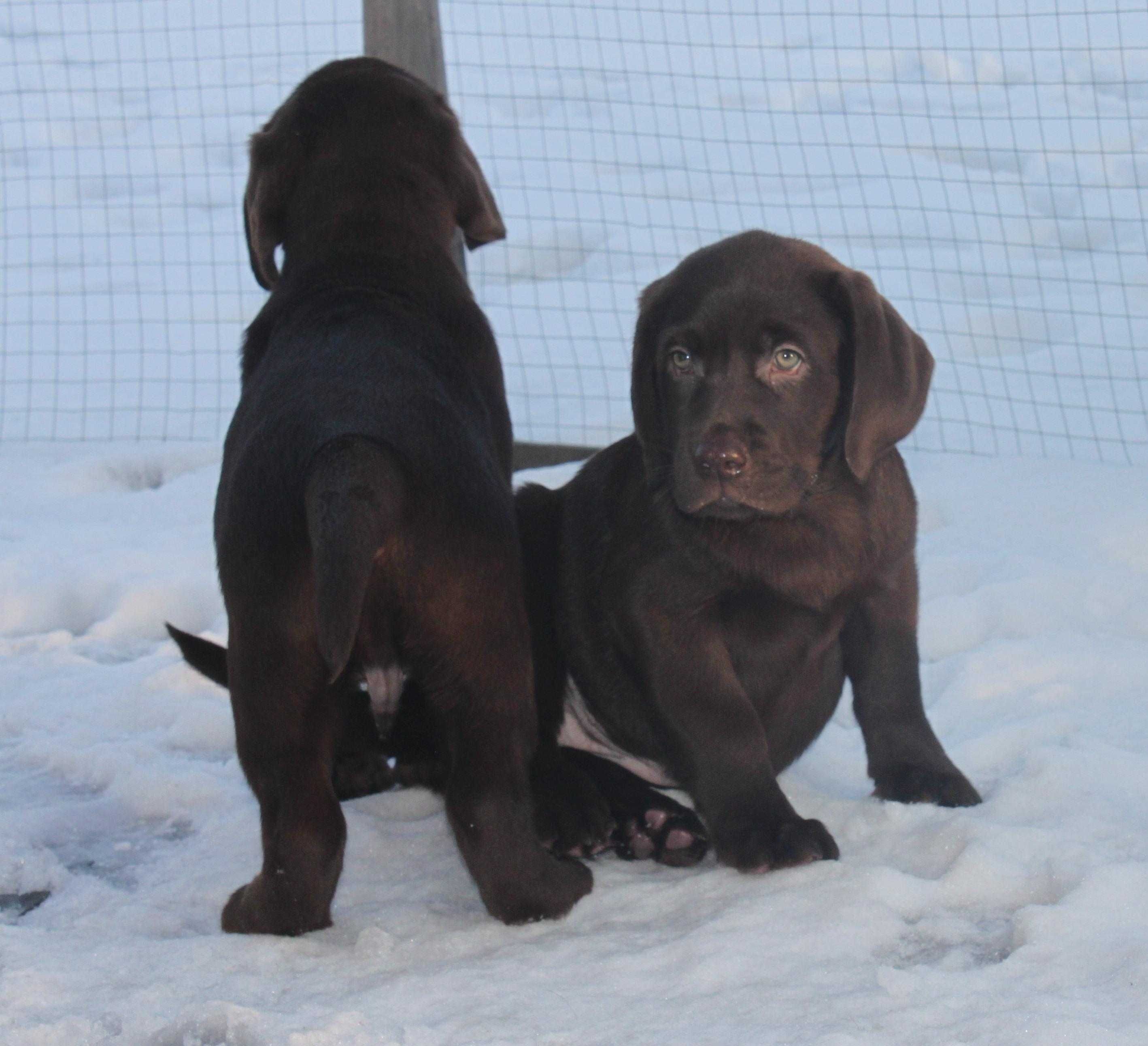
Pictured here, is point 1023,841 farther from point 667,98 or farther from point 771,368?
point 667,98

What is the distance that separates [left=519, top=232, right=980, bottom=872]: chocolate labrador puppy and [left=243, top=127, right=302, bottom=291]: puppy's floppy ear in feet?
2.88

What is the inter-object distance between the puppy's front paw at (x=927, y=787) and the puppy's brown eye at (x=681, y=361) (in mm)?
956

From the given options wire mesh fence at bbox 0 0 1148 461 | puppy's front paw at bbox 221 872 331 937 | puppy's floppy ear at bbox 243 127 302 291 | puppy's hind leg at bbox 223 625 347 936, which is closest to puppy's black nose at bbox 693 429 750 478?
puppy's hind leg at bbox 223 625 347 936

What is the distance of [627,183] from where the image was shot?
31.4ft

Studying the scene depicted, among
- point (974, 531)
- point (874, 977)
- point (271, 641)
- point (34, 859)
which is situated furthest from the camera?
point (974, 531)

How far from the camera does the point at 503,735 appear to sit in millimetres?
2869

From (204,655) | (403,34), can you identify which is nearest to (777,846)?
(204,655)

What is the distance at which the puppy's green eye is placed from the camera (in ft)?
10.3

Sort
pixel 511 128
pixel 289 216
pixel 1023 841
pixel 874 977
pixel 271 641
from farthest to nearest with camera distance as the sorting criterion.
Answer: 1. pixel 511 128
2. pixel 289 216
3. pixel 1023 841
4. pixel 271 641
5. pixel 874 977

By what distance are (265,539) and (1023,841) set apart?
1.49m

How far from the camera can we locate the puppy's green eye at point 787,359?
314cm

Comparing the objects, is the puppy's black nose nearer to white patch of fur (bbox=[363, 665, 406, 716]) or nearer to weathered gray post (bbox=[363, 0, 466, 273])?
white patch of fur (bbox=[363, 665, 406, 716])

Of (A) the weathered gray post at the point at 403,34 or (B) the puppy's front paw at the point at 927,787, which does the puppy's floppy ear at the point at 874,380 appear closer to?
(B) the puppy's front paw at the point at 927,787

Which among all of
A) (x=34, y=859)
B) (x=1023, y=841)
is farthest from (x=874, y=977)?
(x=34, y=859)
